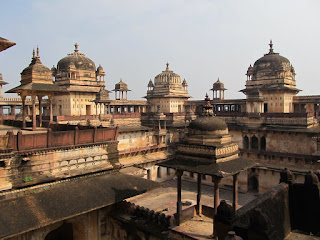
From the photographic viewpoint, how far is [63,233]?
14445 mm

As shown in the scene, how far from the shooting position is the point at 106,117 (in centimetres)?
3641

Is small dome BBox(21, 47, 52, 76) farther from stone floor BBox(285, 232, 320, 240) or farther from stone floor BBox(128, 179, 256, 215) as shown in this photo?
stone floor BBox(285, 232, 320, 240)

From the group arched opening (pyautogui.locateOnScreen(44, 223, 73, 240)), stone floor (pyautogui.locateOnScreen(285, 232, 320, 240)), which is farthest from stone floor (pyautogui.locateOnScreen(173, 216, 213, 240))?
arched opening (pyautogui.locateOnScreen(44, 223, 73, 240))

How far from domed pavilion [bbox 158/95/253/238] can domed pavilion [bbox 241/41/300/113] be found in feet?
81.5

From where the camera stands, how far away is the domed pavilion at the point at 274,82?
131ft

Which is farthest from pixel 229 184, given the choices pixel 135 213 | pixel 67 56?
pixel 67 56

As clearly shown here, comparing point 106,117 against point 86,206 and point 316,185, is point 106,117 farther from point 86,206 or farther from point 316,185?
point 316,185

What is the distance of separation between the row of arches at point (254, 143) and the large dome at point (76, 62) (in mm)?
24738

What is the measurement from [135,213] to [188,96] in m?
42.1

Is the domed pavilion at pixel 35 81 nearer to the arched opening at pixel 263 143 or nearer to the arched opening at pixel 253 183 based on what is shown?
the arched opening at pixel 253 183

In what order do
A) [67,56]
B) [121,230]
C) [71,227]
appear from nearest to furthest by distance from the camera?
1. [121,230]
2. [71,227]
3. [67,56]

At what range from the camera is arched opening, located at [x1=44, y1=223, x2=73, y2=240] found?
559 inches

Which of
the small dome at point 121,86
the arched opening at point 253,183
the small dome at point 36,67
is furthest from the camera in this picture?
the small dome at point 121,86

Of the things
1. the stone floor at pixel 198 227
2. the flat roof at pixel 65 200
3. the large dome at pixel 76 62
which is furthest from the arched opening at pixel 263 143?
the large dome at pixel 76 62
